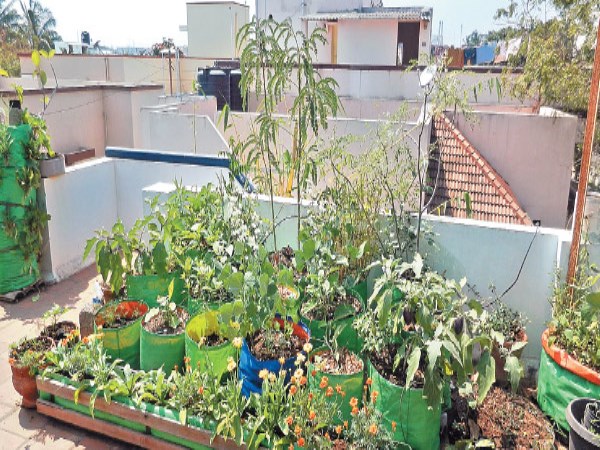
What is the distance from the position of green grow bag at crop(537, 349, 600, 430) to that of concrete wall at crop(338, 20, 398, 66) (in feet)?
47.6

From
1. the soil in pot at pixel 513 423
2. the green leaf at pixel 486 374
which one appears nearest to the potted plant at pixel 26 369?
the green leaf at pixel 486 374

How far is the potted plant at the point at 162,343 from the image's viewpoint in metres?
3.09

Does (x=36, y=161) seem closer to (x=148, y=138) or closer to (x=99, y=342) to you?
(x=99, y=342)

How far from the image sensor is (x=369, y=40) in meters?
16.5

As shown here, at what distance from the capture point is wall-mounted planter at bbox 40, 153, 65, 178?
4.54 m

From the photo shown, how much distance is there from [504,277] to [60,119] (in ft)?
27.1

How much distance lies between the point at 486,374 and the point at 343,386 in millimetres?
695

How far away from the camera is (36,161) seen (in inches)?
176

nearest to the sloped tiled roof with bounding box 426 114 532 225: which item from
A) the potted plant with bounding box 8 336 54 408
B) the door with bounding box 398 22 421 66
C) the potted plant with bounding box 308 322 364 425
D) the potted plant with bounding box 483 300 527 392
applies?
the potted plant with bounding box 483 300 527 392

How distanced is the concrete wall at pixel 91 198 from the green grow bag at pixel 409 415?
2630mm

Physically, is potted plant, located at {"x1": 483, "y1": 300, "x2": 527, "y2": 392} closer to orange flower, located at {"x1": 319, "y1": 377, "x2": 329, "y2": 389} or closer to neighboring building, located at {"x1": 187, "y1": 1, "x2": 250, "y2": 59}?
orange flower, located at {"x1": 319, "y1": 377, "x2": 329, "y2": 389}

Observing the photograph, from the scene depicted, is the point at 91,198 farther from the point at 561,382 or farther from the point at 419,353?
the point at 561,382

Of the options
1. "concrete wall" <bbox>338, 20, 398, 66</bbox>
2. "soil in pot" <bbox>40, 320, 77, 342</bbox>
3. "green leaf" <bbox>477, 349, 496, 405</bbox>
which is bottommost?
"soil in pot" <bbox>40, 320, 77, 342</bbox>

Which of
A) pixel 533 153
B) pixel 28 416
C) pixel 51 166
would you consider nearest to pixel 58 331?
pixel 28 416
